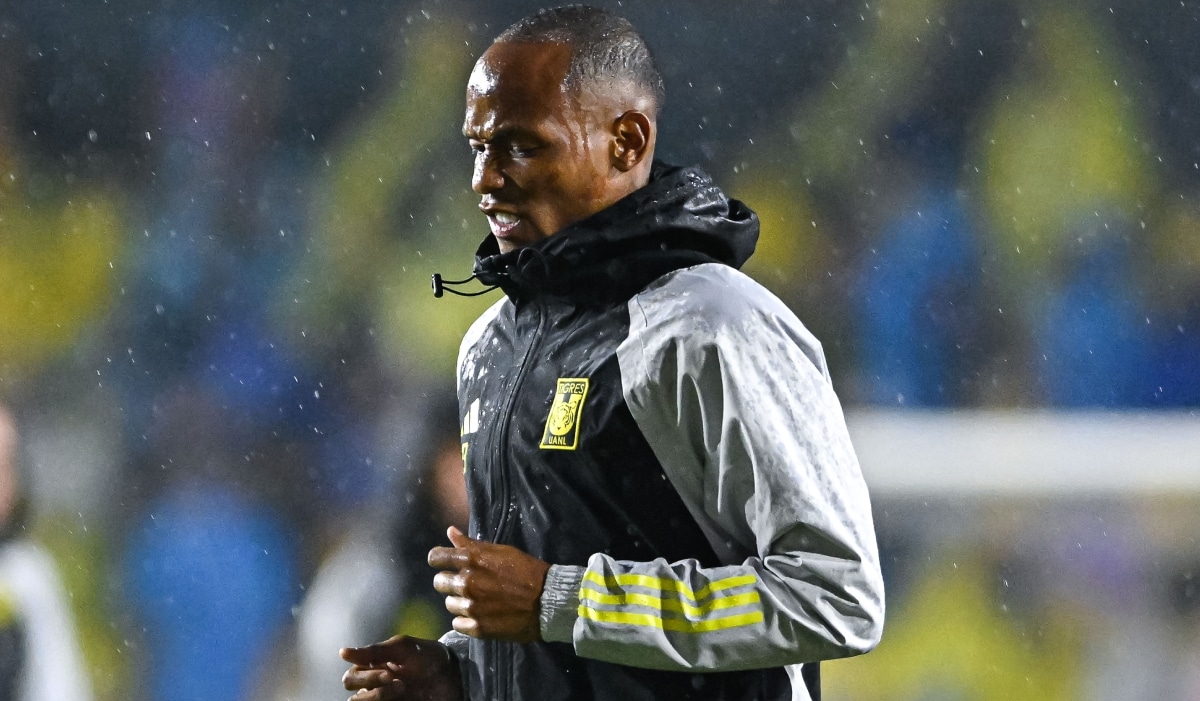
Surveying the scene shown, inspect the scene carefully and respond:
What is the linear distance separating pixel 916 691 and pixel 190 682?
1.91 metres

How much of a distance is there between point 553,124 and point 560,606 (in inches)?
19.6

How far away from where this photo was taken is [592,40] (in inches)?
57.4

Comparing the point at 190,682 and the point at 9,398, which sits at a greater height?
the point at 9,398

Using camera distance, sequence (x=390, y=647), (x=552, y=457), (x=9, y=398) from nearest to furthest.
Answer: (x=552, y=457)
(x=390, y=647)
(x=9, y=398)

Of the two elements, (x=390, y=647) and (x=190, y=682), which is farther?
(x=190, y=682)

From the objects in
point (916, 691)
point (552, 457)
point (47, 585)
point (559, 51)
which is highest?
point (559, 51)

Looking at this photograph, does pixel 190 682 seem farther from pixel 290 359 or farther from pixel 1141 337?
pixel 1141 337

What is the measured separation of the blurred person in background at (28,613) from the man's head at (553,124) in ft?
8.94

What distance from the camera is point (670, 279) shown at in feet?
4.60

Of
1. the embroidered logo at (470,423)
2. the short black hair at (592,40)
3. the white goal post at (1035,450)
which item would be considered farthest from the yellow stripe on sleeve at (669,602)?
the white goal post at (1035,450)

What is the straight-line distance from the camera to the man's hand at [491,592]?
4.19ft

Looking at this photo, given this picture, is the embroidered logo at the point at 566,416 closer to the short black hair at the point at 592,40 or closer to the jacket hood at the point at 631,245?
the jacket hood at the point at 631,245

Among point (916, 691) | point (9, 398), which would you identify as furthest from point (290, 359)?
point (916, 691)

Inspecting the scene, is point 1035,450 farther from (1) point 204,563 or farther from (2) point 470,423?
(2) point 470,423
